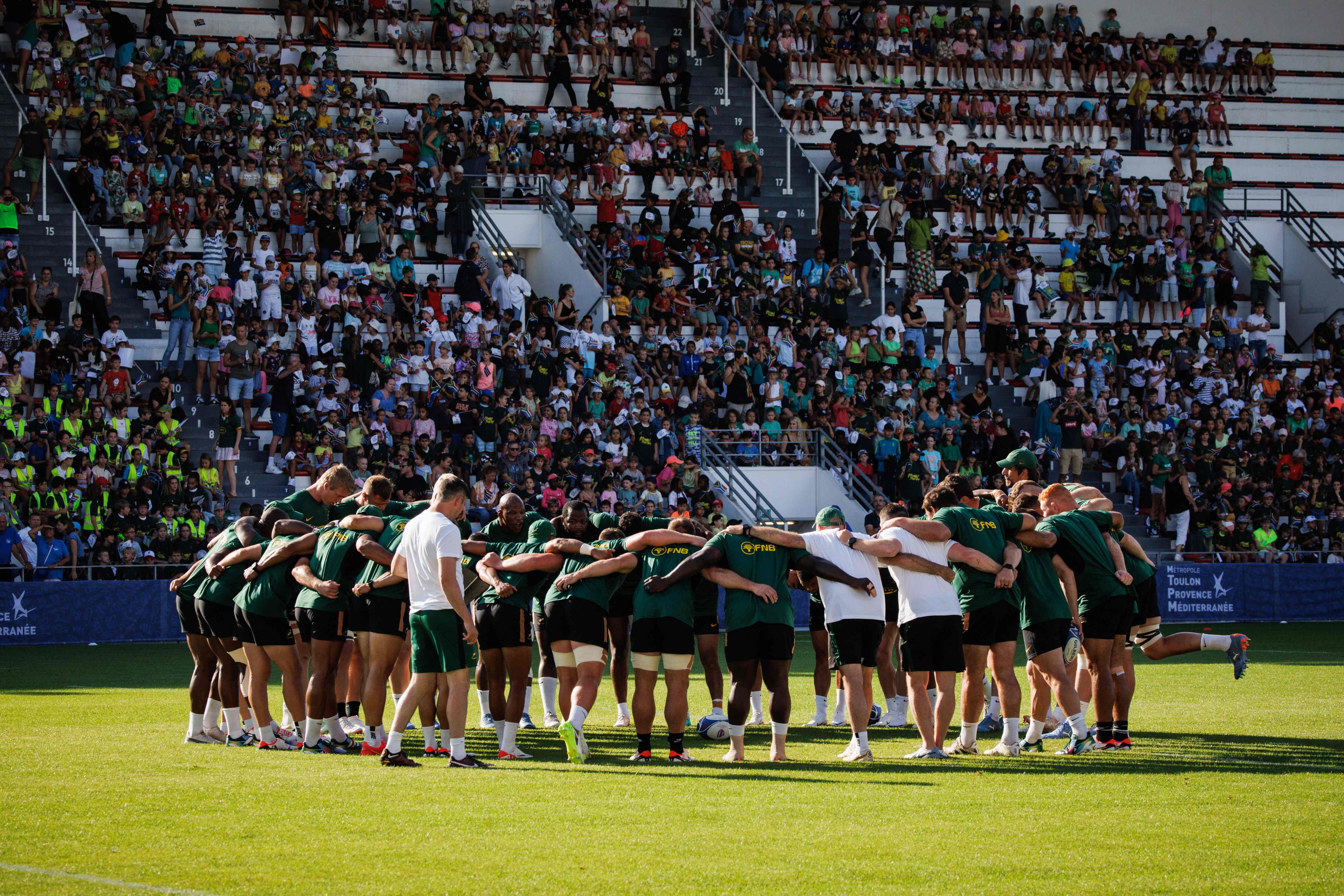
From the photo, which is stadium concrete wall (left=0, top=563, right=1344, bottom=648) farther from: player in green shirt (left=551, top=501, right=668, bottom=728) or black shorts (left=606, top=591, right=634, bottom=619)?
black shorts (left=606, top=591, right=634, bottom=619)

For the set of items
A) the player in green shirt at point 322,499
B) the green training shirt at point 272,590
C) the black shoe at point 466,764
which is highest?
the player in green shirt at point 322,499

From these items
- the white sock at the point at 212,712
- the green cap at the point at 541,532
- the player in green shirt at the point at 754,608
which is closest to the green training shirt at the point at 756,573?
the player in green shirt at the point at 754,608

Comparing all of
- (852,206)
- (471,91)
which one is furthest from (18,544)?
(852,206)

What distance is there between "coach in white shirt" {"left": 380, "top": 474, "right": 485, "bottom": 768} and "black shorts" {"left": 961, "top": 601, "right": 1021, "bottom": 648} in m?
3.80

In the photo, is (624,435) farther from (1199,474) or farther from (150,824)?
(150,824)

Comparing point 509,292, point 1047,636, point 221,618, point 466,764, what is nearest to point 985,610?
point 1047,636

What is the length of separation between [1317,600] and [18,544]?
23050mm

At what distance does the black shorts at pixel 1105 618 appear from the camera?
39.2ft

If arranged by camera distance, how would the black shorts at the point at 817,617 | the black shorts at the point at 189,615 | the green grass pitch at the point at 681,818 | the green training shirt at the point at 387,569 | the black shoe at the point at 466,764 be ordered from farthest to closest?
1. the black shorts at the point at 817,617
2. the black shorts at the point at 189,615
3. the green training shirt at the point at 387,569
4. the black shoe at the point at 466,764
5. the green grass pitch at the point at 681,818

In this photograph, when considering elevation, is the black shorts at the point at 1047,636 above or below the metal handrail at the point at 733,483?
below

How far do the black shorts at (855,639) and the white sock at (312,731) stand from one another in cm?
404

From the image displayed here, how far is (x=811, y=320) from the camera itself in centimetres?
3253

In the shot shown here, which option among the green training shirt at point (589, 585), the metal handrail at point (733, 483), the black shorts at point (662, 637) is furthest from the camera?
the metal handrail at point (733, 483)

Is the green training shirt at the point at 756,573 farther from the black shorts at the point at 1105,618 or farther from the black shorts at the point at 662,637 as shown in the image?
the black shorts at the point at 1105,618
